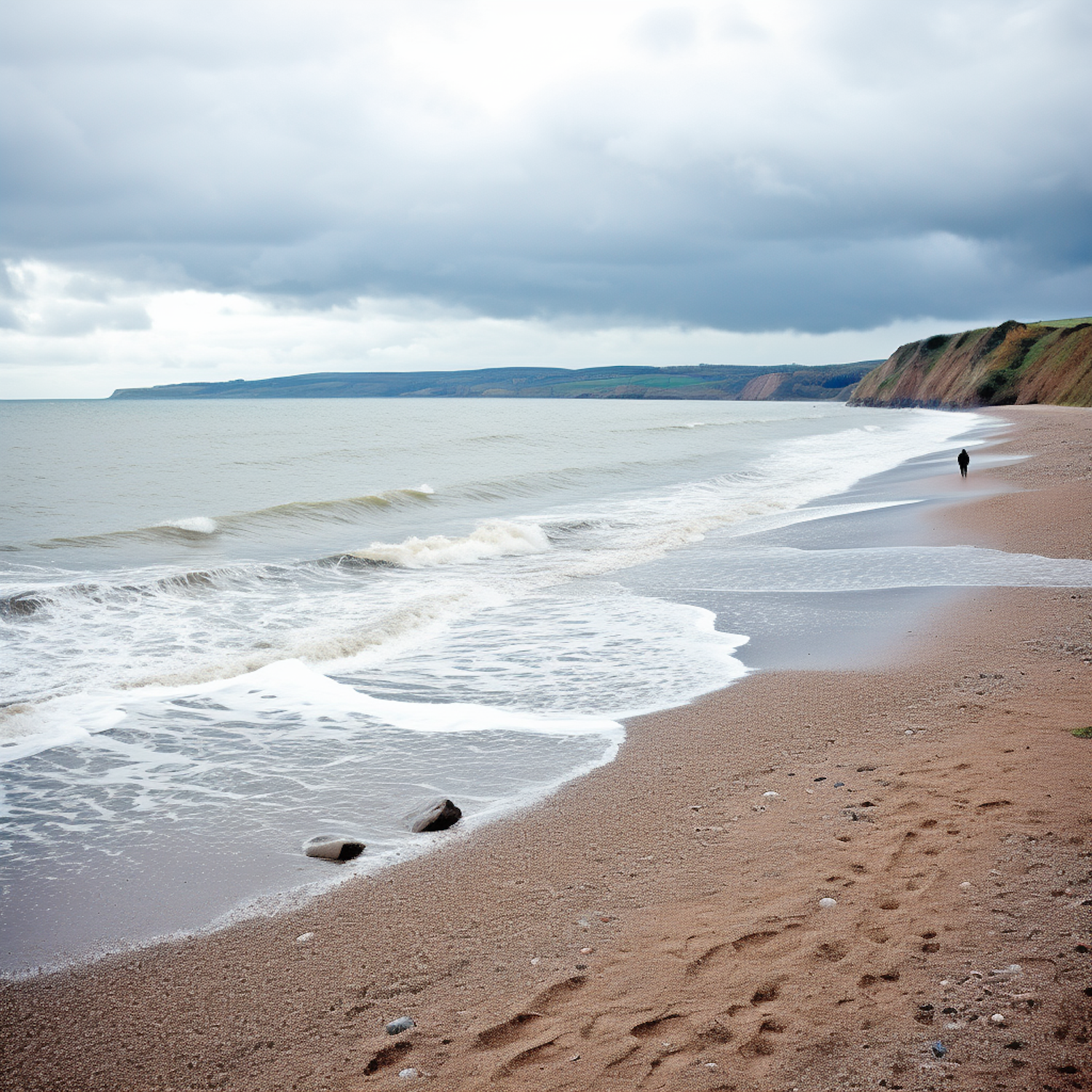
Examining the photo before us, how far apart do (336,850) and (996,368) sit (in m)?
94.3

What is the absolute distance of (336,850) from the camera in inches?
185

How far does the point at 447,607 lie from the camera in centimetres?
1171

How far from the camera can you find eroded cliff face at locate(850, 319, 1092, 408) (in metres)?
69.8

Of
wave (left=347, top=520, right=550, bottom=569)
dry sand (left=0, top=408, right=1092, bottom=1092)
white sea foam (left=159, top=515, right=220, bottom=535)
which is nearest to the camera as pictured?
dry sand (left=0, top=408, right=1092, bottom=1092)

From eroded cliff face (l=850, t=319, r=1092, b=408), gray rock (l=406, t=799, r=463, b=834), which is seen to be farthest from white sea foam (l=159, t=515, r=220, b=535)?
eroded cliff face (l=850, t=319, r=1092, b=408)

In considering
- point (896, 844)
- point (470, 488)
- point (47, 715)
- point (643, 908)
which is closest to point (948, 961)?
point (896, 844)

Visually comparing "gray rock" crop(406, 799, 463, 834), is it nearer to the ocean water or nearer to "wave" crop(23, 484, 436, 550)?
the ocean water

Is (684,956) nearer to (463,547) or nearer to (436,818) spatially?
(436,818)

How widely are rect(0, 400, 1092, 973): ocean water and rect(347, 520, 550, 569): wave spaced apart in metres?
0.08

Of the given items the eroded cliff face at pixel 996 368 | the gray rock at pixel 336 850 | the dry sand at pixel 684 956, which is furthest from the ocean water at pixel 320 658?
the eroded cliff face at pixel 996 368

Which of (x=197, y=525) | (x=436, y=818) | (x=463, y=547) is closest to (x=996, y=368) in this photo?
(x=463, y=547)

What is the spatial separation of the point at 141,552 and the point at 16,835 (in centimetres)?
1307

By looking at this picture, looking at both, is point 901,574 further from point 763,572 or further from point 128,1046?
point 128,1046

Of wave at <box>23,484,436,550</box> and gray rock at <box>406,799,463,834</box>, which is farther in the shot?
wave at <box>23,484,436,550</box>
